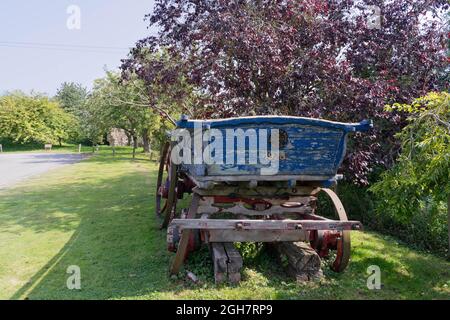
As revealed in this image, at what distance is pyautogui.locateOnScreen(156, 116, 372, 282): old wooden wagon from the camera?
3.92 metres

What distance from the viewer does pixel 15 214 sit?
25.8ft

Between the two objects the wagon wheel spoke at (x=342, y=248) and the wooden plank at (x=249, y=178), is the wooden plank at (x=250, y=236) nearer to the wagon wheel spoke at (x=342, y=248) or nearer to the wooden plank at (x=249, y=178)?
the wagon wheel spoke at (x=342, y=248)

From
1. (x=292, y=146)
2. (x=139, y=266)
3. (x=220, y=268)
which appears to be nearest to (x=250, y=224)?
(x=220, y=268)

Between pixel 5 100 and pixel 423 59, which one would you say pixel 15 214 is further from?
pixel 5 100

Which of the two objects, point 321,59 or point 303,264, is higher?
point 321,59

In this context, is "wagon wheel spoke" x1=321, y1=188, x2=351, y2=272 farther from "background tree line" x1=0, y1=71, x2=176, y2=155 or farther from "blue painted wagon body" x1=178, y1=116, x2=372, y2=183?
"background tree line" x1=0, y1=71, x2=176, y2=155

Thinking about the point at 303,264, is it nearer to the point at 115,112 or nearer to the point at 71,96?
the point at 115,112

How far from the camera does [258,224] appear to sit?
4086mm

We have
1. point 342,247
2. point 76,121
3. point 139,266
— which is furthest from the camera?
point 76,121

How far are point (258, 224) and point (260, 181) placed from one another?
0.54 metres
